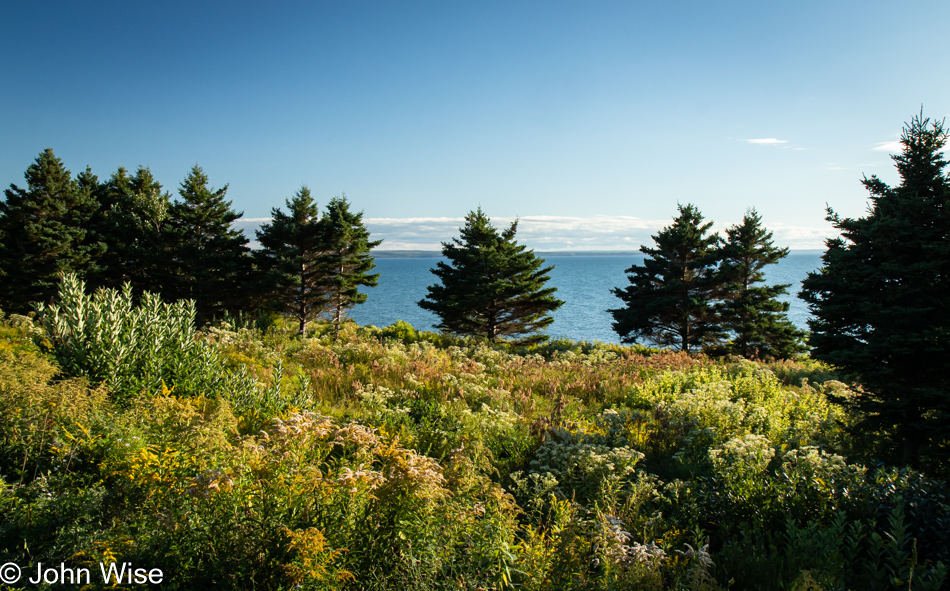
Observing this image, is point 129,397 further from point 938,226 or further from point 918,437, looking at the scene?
point 938,226

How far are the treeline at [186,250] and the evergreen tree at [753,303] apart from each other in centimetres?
1918

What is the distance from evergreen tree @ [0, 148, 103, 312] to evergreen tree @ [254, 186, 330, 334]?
10.6m

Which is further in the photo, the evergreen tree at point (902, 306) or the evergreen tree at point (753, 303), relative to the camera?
the evergreen tree at point (753, 303)

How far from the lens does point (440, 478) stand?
114 inches

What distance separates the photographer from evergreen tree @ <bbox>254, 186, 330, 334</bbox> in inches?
898

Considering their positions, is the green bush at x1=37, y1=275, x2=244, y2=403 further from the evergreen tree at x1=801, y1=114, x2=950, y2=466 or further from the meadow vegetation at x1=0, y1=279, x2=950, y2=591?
the evergreen tree at x1=801, y1=114, x2=950, y2=466

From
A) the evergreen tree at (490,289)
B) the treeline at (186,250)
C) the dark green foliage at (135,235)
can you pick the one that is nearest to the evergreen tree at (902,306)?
the evergreen tree at (490,289)

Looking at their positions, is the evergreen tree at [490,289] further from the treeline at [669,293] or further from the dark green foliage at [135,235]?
the dark green foliage at [135,235]

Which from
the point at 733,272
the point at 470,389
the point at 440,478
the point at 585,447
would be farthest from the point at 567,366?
the point at 733,272

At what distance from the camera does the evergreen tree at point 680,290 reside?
2464 centimetres

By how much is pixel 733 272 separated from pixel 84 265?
35.4 m
